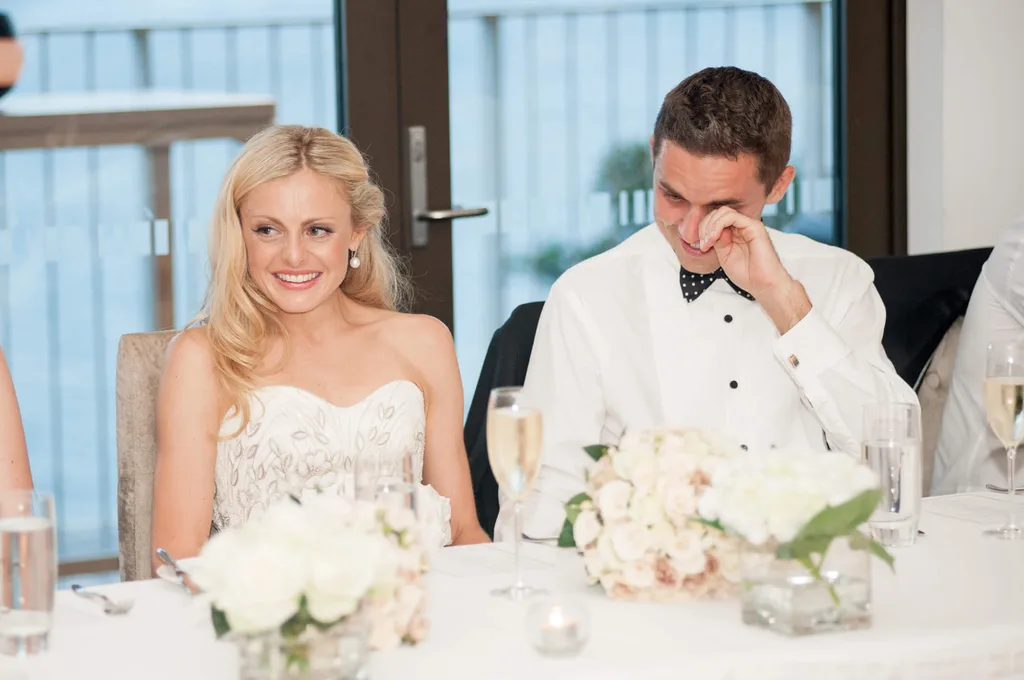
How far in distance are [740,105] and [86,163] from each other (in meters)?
1.98

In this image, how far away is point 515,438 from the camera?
1.51 m

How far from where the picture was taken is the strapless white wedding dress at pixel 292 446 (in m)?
2.40

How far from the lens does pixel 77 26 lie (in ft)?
11.5

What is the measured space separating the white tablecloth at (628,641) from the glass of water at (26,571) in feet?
0.09

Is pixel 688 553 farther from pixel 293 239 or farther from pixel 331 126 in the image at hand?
pixel 331 126

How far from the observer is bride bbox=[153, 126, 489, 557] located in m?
2.31

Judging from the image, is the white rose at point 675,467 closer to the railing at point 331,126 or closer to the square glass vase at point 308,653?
the square glass vase at point 308,653

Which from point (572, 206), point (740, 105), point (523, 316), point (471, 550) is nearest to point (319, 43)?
point (572, 206)

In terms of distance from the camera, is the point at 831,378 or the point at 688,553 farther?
the point at 831,378

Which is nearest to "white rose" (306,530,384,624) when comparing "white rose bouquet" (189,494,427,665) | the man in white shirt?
"white rose bouquet" (189,494,427,665)

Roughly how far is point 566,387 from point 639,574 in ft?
3.02

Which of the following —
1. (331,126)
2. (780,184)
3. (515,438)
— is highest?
(331,126)

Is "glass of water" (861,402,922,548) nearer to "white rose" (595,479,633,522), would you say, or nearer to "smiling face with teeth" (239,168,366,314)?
"white rose" (595,479,633,522)

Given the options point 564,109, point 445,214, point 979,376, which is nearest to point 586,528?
point 979,376
